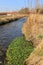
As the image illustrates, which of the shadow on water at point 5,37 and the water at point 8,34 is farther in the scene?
the water at point 8,34

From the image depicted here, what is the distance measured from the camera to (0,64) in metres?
17.1

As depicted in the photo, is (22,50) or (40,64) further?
(22,50)

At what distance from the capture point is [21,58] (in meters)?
16.9

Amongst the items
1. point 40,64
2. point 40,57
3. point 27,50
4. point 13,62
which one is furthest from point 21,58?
point 40,64

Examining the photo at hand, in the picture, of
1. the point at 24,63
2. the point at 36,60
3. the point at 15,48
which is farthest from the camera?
the point at 15,48

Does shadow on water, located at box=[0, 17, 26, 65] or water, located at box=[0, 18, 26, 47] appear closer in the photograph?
shadow on water, located at box=[0, 17, 26, 65]

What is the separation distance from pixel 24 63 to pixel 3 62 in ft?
9.64

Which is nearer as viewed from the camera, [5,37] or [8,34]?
[5,37]

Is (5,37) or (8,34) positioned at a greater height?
(5,37)

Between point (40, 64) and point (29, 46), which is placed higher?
point (40, 64)

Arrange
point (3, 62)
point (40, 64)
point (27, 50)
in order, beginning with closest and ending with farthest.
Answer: point (40, 64), point (3, 62), point (27, 50)

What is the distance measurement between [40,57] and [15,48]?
23.4 feet

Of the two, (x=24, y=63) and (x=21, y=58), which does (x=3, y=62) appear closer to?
(x=21, y=58)

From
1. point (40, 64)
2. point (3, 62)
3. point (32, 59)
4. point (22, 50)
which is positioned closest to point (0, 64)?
point (3, 62)
